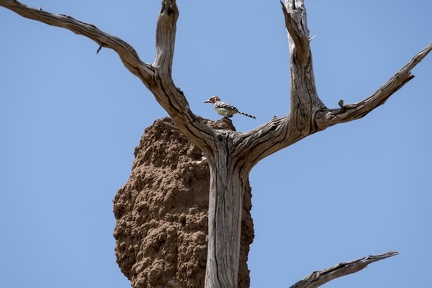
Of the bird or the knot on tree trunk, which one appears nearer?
the knot on tree trunk

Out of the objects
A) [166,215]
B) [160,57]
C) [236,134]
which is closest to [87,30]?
[160,57]

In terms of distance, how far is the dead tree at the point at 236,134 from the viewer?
41.5 ft

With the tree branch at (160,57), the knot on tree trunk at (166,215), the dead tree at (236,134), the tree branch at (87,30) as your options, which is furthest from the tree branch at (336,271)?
the tree branch at (87,30)

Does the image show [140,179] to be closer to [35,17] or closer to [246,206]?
[246,206]

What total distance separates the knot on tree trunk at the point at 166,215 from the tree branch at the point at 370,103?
1.64 metres

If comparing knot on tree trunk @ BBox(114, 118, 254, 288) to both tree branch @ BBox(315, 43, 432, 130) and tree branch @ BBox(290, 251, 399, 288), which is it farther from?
tree branch @ BBox(315, 43, 432, 130)

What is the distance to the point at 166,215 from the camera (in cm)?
1372

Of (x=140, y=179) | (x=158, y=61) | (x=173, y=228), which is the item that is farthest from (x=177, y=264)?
(x=158, y=61)

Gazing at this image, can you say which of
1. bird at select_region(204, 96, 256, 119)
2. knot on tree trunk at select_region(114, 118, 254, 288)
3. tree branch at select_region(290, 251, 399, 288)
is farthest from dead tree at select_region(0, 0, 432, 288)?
bird at select_region(204, 96, 256, 119)

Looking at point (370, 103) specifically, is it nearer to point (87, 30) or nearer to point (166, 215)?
point (166, 215)

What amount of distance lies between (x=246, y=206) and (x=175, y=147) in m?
1.13

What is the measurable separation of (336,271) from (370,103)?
1.89m

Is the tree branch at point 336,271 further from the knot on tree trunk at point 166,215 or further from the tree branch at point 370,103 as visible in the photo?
the tree branch at point 370,103

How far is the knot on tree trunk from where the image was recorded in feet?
44.1
